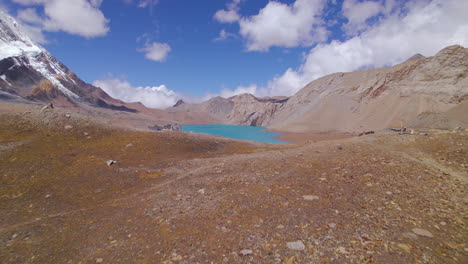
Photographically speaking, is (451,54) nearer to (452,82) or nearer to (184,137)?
(452,82)

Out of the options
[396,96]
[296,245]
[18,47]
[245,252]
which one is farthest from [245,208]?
[18,47]

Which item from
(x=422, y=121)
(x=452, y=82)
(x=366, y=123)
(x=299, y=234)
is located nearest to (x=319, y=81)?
(x=366, y=123)

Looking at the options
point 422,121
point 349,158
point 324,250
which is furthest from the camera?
point 422,121

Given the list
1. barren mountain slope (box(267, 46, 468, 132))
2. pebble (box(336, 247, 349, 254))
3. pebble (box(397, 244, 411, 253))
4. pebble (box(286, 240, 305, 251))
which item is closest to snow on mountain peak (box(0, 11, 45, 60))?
barren mountain slope (box(267, 46, 468, 132))

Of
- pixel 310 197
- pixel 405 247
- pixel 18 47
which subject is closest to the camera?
pixel 405 247

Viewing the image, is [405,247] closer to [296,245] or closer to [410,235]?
[410,235]

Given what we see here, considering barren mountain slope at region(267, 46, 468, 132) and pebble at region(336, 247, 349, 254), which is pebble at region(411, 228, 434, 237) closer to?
pebble at region(336, 247, 349, 254)

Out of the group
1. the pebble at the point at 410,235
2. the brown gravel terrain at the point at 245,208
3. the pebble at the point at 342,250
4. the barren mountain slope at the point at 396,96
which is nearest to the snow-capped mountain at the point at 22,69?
the barren mountain slope at the point at 396,96
